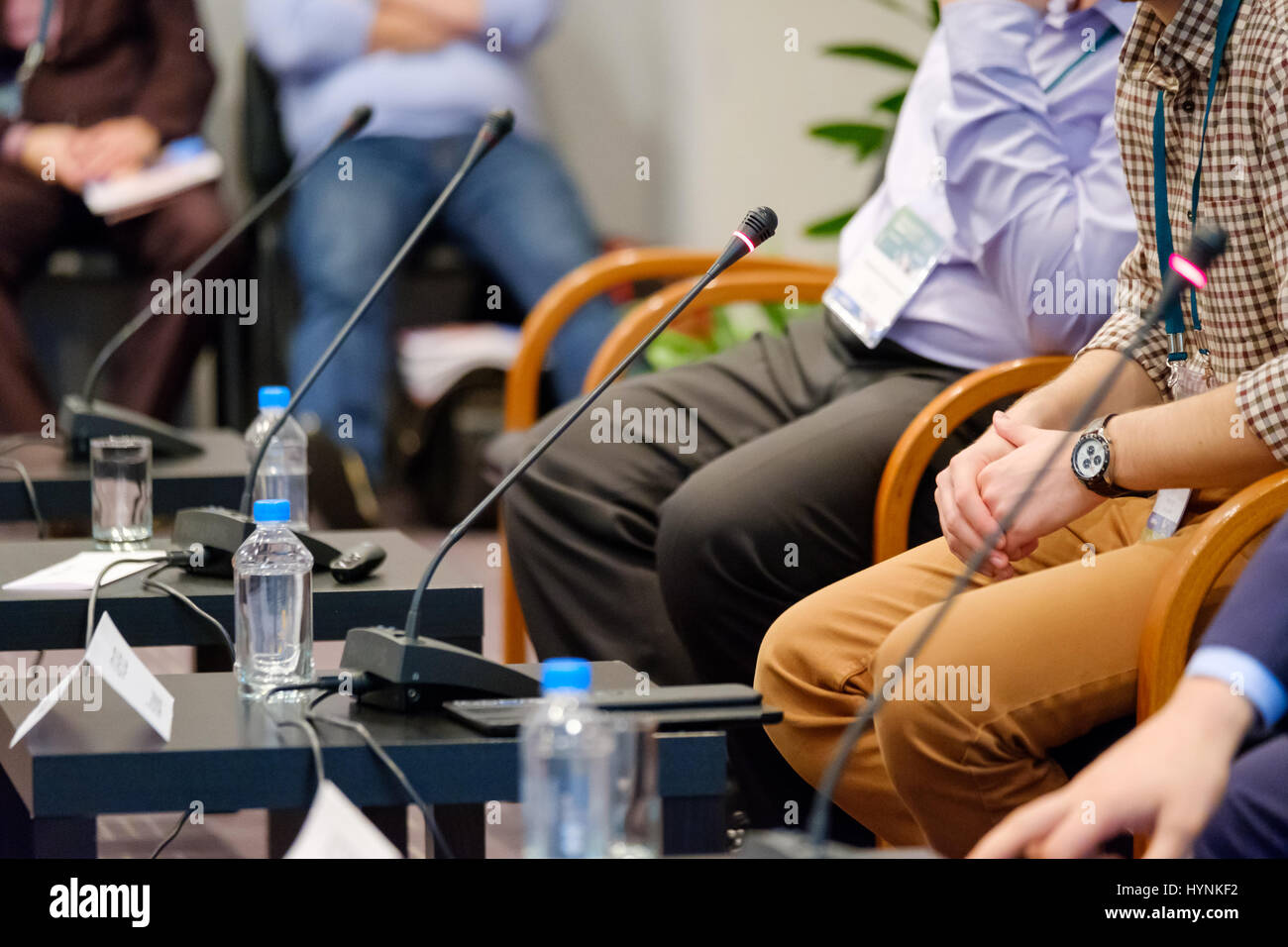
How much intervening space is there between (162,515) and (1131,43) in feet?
3.87

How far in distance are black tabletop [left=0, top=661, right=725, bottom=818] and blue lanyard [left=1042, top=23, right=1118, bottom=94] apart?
3.17ft

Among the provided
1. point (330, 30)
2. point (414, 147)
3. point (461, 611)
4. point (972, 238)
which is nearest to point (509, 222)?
point (414, 147)

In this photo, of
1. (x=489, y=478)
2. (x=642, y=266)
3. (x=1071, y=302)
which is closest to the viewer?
(x=1071, y=302)

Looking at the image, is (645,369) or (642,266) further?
(645,369)

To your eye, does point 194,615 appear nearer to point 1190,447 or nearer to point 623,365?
point 623,365

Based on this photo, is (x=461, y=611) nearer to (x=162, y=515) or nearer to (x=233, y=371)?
(x=162, y=515)

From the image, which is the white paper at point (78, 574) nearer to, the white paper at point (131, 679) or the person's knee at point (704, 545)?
the white paper at point (131, 679)

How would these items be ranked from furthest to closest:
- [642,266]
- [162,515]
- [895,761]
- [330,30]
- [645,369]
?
[330,30] → [645,369] → [642,266] → [162,515] → [895,761]

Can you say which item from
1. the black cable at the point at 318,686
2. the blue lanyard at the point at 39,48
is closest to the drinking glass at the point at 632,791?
the black cable at the point at 318,686

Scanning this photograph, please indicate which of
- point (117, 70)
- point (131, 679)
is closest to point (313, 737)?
point (131, 679)

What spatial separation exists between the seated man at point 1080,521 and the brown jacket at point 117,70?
2548 mm

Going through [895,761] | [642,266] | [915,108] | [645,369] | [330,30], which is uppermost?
[330,30]

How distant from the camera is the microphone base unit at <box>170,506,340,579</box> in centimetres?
133

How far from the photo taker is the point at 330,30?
3.38 meters
